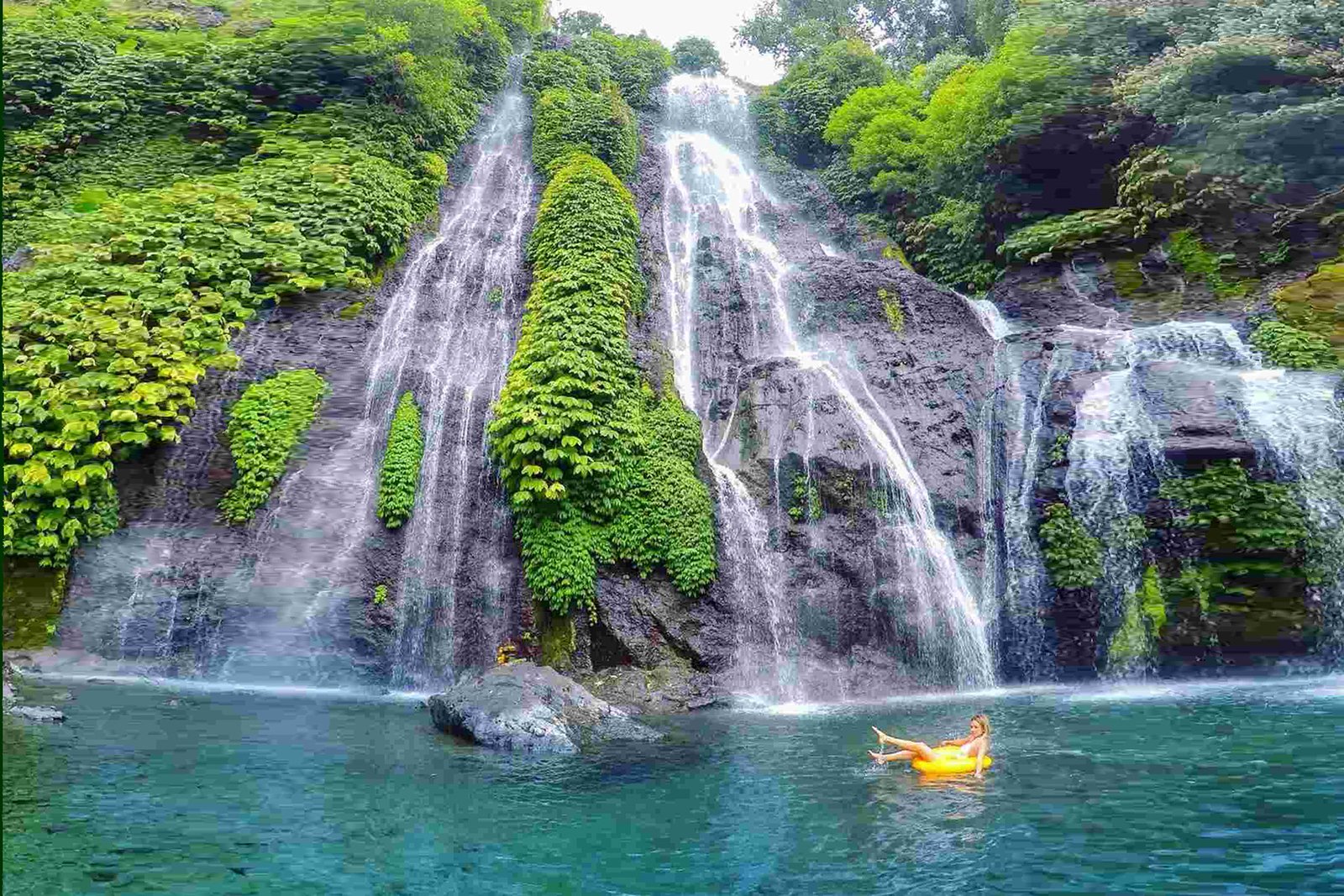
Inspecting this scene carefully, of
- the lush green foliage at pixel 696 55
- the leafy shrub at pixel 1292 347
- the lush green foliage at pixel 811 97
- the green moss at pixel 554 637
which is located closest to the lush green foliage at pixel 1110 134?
the leafy shrub at pixel 1292 347

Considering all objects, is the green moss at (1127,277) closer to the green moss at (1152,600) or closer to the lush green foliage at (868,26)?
the green moss at (1152,600)

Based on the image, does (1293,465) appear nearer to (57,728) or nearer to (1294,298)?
(1294,298)

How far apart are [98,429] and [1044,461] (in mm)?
15219

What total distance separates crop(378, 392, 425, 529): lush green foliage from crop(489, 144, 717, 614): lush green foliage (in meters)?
1.32

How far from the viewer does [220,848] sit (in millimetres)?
6215

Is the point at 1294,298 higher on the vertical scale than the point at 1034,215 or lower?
lower

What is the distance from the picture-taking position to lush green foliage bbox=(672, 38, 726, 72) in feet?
117

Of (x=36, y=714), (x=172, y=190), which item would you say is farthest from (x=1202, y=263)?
(x=172, y=190)

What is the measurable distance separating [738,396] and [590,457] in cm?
399

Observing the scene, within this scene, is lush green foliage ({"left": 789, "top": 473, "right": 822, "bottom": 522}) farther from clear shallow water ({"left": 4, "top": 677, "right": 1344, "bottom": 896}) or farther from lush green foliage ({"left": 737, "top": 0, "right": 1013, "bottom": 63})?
lush green foliage ({"left": 737, "top": 0, "right": 1013, "bottom": 63})

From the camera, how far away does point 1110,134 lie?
2028 cm

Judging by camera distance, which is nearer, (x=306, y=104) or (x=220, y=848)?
(x=220, y=848)

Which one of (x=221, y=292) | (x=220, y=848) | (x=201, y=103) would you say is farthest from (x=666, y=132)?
(x=220, y=848)

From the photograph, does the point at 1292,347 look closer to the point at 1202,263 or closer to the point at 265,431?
the point at 1202,263
